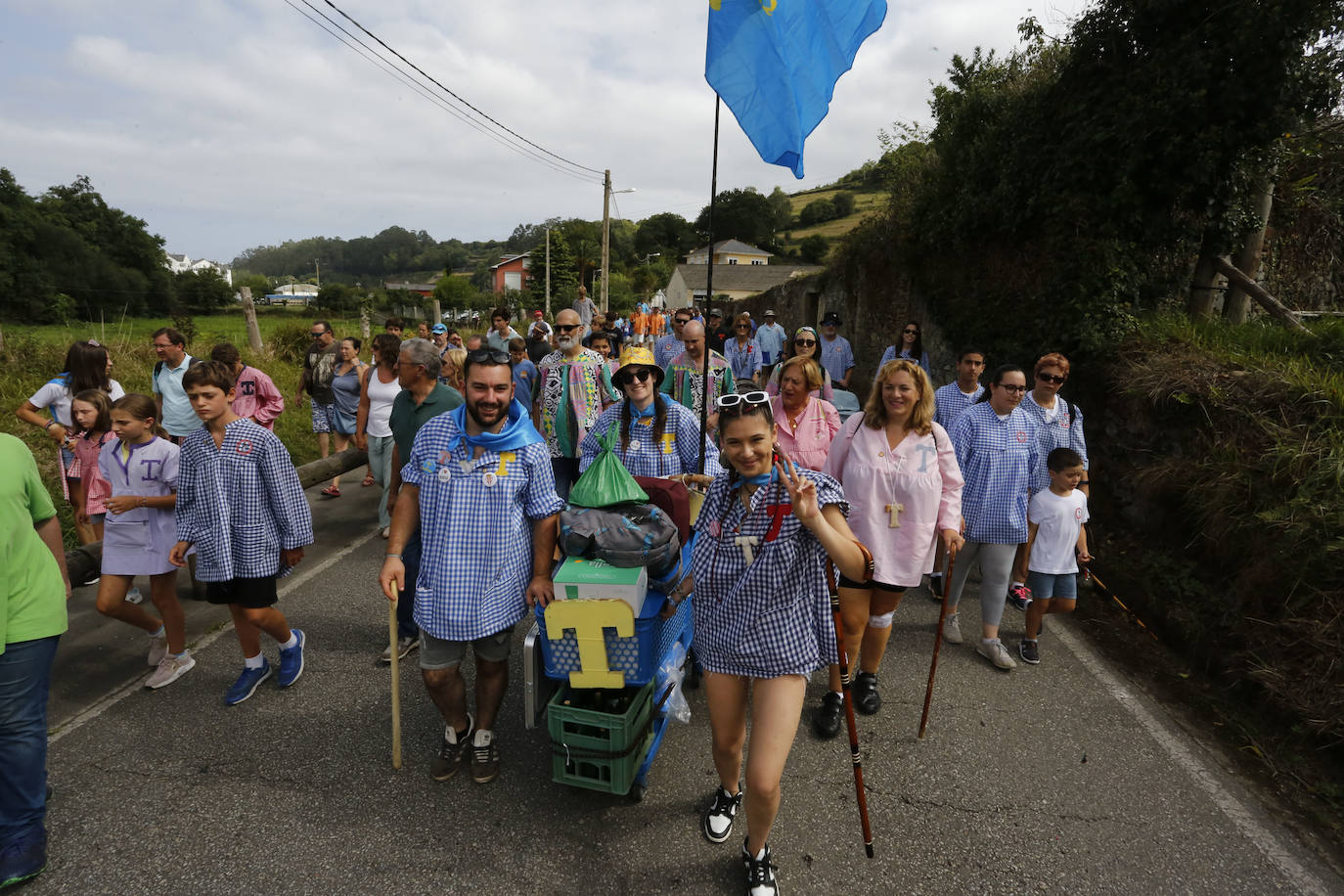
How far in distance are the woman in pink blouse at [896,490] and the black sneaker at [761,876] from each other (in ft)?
3.68

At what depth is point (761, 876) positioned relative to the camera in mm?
2539

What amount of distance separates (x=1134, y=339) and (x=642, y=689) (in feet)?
22.0

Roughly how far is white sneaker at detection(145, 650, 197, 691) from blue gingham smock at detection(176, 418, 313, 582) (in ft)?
2.94

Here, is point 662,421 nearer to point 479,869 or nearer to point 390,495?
point 390,495

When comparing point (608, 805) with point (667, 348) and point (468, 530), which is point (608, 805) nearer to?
point (468, 530)

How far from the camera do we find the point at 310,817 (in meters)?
2.93

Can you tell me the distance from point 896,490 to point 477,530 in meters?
2.12

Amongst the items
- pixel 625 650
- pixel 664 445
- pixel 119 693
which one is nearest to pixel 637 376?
pixel 664 445

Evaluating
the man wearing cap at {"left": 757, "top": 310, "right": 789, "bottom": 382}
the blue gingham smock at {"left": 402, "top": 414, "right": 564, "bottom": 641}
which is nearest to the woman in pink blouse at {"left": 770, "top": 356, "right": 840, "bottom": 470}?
the blue gingham smock at {"left": 402, "top": 414, "right": 564, "bottom": 641}

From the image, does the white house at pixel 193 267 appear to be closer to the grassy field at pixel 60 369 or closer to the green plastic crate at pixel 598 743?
the grassy field at pixel 60 369

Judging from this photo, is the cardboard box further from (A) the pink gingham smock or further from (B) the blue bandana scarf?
(A) the pink gingham smock

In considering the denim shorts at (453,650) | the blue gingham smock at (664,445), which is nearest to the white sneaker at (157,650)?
the denim shorts at (453,650)

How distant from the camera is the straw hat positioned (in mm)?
4238

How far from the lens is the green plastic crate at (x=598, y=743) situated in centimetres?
274
